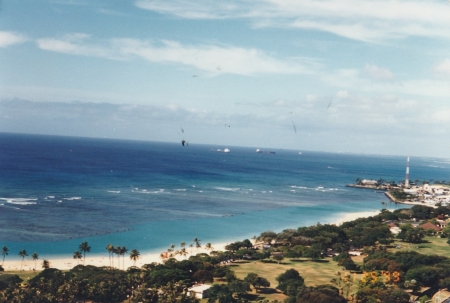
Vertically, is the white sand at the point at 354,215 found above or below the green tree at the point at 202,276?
below

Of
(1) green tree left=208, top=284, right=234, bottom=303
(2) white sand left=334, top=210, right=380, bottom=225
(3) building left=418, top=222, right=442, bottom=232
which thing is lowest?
(2) white sand left=334, top=210, right=380, bottom=225

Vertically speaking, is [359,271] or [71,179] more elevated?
[71,179]

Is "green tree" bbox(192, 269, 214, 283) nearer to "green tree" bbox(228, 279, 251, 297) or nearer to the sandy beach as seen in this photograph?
"green tree" bbox(228, 279, 251, 297)

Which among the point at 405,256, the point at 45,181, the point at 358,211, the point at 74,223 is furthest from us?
the point at 45,181

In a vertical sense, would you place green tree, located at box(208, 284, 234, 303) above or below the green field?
above

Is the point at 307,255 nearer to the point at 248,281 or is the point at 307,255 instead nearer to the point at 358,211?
the point at 248,281

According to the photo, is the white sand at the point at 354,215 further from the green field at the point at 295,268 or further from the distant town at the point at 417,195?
the green field at the point at 295,268

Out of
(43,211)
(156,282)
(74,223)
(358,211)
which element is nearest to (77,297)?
(156,282)

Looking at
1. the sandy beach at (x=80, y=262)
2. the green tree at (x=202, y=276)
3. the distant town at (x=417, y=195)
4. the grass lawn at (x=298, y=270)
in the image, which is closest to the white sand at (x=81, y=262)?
the sandy beach at (x=80, y=262)

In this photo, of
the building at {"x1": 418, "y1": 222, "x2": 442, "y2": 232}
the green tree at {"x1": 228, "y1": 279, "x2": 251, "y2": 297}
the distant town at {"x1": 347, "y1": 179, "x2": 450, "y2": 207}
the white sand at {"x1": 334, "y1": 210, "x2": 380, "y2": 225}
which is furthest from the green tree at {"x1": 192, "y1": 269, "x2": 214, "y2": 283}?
the distant town at {"x1": 347, "y1": 179, "x2": 450, "y2": 207}

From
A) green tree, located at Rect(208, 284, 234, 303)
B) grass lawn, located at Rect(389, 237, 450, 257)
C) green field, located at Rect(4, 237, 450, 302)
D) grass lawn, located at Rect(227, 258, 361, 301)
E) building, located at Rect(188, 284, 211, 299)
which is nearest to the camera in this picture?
green tree, located at Rect(208, 284, 234, 303)

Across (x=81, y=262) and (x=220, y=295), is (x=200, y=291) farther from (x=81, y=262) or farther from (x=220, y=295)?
(x=81, y=262)
